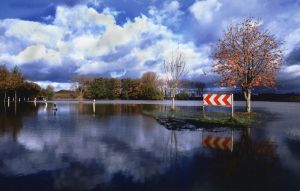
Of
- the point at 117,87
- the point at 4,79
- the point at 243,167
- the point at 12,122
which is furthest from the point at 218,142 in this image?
the point at 117,87

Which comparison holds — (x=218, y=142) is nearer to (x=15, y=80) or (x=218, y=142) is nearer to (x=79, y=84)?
(x=15, y=80)

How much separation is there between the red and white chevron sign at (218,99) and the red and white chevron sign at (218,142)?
8.46 metres

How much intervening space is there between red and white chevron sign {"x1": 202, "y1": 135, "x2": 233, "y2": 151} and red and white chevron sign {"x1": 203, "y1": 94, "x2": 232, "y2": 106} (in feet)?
27.8

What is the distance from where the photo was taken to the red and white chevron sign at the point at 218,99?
23625mm

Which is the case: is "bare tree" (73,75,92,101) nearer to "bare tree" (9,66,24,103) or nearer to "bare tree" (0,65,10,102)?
"bare tree" (9,66,24,103)

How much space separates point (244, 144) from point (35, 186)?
8.51 metres

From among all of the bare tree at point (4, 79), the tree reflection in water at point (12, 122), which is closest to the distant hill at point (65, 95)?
the bare tree at point (4, 79)

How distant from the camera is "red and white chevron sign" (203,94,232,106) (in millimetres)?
23625

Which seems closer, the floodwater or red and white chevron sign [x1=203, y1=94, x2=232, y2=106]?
the floodwater

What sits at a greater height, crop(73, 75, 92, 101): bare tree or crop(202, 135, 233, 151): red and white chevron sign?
crop(73, 75, 92, 101): bare tree

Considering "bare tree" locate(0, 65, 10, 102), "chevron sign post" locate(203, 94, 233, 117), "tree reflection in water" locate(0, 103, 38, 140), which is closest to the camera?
"tree reflection in water" locate(0, 103, 38, 140)

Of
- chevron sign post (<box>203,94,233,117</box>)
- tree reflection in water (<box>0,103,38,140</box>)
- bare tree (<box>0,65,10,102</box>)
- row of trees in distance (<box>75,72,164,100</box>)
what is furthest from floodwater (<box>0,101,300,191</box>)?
row of trees in distance (<box>75,72,164,100</box>)

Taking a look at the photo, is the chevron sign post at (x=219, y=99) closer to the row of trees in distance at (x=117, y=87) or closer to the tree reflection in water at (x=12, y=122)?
the tree reflection in water at (x=12, y=122)

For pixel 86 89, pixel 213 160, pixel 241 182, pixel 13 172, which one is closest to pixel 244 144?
pixel 213 160
